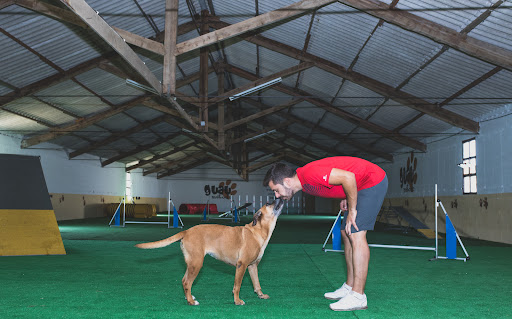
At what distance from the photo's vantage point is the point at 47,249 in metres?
6.93

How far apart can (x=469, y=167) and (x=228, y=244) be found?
1176 cm

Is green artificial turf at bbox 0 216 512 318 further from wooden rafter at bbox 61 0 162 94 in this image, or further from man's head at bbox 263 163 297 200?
wooden rafter at bbox 61 0 162 94

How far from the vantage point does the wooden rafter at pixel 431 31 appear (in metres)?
8.65

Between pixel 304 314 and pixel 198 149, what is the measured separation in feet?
94.1

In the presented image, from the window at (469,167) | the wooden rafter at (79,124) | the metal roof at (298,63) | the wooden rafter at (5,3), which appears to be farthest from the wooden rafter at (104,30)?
the window at (469,167)

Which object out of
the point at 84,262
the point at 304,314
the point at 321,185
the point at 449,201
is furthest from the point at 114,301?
the point at 449,201

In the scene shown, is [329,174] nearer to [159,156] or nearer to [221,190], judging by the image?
[159,156]

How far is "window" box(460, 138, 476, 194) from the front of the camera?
13047 mm

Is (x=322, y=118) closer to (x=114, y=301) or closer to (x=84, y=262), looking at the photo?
(x=84, y=262)

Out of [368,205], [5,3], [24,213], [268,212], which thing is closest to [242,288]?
[268,212]

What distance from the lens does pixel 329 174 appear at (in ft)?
10.6

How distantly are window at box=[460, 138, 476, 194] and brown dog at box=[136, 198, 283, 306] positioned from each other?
1092 centimetres

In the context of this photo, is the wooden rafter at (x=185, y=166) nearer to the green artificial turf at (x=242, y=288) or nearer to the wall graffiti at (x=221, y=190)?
the wall graffiti at (x=221, y=190)

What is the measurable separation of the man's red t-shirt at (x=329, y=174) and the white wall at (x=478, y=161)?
9.14m
